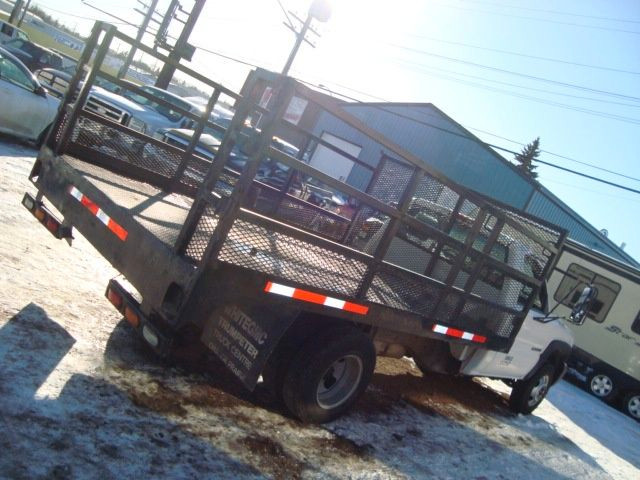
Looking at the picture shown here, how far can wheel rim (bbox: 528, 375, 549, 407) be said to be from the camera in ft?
23.4

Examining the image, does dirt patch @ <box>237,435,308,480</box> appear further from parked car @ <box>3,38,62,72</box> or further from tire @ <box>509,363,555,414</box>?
parked car @ <box>3,38,62,72</box>

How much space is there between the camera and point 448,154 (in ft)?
89.7

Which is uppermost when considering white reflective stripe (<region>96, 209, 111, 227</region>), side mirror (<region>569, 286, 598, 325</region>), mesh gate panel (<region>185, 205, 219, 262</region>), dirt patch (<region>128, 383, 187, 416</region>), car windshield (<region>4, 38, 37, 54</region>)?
side mirror (<region>569, 286, 598, 325</region>)

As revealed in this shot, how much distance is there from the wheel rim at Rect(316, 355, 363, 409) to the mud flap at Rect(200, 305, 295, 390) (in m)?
0.84

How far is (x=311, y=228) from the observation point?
245 inches

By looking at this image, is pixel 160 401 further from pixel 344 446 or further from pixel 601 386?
pixel 601 386

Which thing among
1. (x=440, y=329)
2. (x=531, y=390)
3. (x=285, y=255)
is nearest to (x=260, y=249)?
(x=285, y=255)

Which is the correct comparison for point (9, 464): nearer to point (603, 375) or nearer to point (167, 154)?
point (167, 154)

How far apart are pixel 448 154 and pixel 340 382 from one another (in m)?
24.6

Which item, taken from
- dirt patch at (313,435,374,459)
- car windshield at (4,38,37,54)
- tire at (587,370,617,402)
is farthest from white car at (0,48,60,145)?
car windshield at (4,38,37,54)

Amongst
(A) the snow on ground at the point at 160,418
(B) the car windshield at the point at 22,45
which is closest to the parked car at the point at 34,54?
(B) the car windshield at the point at 22,45

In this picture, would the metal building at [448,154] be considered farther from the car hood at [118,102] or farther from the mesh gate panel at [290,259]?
the mesh gate panel at [290,259]

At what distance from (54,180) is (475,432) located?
4.89m

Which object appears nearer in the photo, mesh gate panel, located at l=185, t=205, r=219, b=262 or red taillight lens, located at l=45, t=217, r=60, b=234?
mesh gate panel, located at l=185, t=205, r=219, b=262
